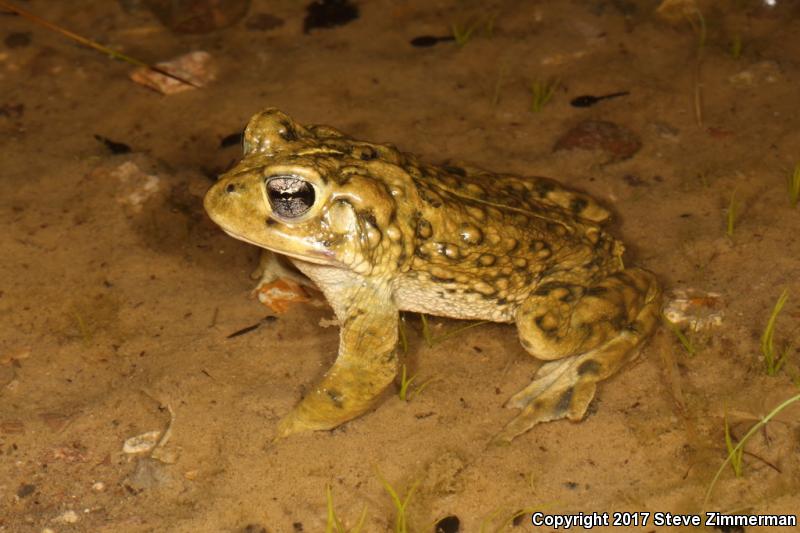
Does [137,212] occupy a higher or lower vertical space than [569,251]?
lower

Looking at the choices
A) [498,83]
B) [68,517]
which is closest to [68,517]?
[68,517]

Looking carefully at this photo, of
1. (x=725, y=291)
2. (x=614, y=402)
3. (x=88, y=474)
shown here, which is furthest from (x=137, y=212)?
(x=725, y=291)

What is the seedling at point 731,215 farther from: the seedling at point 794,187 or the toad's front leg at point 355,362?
the toad's front leg at point 355,362

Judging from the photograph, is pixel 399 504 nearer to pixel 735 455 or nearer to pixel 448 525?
pixel 448 525

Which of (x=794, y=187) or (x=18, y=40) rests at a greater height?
(x=794, y=187)

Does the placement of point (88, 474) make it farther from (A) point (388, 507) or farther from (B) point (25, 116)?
(B) point (25, 116)
